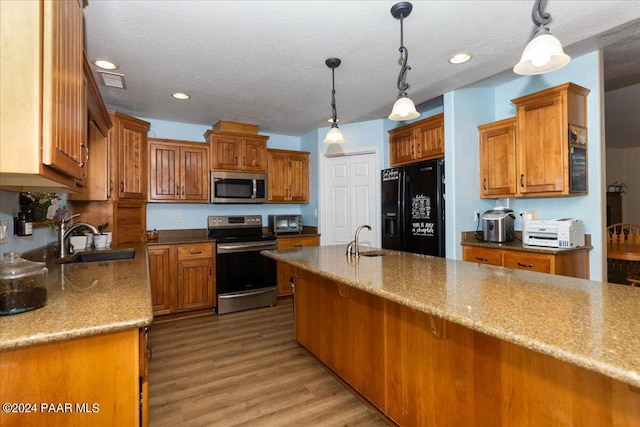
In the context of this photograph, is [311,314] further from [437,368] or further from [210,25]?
[210,25]

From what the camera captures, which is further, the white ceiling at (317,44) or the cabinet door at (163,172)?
the cabinet door at (163,172)

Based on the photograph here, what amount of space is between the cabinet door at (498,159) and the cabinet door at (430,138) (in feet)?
1.35

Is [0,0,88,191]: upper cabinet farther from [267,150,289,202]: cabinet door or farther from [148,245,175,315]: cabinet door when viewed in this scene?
[267,150,289,202]: cabinet door

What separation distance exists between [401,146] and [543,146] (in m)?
1.53

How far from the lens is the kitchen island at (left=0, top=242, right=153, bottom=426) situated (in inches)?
38.0

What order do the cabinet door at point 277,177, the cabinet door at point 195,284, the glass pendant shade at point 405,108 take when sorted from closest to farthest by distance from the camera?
the glass pendant shade at point 405,108 → the cabinet door at point 195,284 → the cabinet door at point 277,177

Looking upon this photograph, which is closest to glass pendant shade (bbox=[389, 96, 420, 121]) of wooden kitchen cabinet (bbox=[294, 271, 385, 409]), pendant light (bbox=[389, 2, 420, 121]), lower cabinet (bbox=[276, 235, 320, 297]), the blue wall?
pendant light (bbox=[389, 2, 420, 121])

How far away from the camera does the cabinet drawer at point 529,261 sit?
105 inches

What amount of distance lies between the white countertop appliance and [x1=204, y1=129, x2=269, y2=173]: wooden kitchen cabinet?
3.22 meters

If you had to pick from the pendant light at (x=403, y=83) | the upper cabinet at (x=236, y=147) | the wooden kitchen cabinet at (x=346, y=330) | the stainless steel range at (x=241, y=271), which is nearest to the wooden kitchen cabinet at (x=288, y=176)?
the upper cabinet at (x=236, y=147)

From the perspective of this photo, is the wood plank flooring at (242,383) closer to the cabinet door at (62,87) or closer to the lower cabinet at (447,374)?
the lower cabinet at (447,374)

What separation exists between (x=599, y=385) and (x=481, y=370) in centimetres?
41

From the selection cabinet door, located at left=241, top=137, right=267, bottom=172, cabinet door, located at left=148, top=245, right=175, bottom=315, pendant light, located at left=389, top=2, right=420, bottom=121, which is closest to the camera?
pendant light, located at left=389, top=2, right=420, bottom=121

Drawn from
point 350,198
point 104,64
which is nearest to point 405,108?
point 104,64
